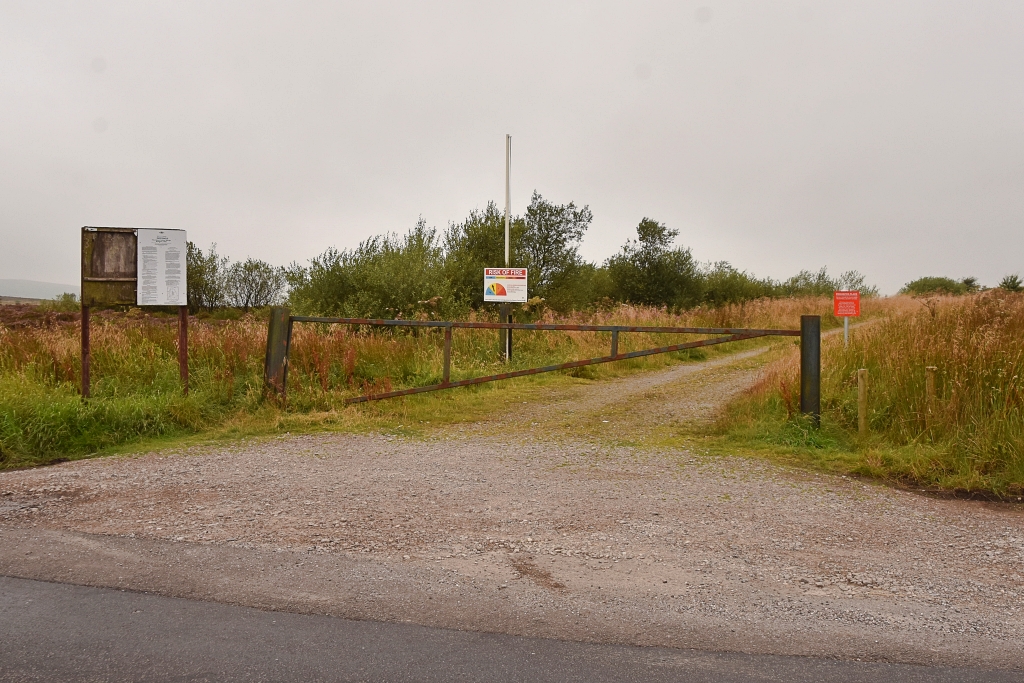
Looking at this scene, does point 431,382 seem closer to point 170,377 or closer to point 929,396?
point 170,377

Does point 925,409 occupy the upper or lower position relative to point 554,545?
upper

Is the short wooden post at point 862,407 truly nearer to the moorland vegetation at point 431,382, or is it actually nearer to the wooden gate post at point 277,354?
the moorland vegetation at point 431,382

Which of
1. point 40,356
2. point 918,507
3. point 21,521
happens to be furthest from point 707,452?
point 40,356

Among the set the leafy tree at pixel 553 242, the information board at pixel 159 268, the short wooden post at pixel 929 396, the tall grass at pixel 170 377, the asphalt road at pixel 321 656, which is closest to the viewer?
the asphalt road at pixel 321 656

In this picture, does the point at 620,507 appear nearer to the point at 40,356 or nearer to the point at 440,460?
the point at 440,460

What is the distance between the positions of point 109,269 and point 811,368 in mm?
8187

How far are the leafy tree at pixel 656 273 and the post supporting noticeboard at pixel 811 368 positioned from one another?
2475 centimetres

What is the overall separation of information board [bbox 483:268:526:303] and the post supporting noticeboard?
7380 millimetres

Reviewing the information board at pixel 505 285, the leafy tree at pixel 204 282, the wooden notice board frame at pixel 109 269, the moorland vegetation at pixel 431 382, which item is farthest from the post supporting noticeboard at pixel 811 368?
the leafy tree at pixel 204 282

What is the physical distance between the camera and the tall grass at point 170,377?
22.8 ft

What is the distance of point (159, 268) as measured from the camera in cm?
845

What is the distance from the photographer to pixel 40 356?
369 inches

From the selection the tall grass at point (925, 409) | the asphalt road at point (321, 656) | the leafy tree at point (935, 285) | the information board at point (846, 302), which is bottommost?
the asphalt road at point (321, 656)

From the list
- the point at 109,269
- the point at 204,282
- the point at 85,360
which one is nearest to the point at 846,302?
the point at 109,269
